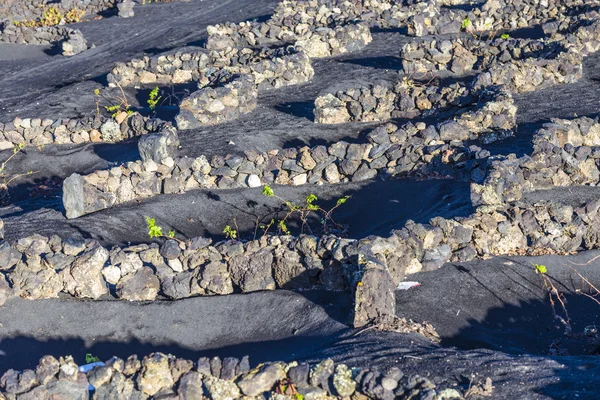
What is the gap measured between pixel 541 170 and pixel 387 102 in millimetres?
4948

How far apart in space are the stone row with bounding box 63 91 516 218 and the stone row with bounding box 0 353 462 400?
642 cm

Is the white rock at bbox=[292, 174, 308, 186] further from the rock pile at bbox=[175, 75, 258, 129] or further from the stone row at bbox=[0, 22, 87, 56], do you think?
the stone row at bbox=[0, 22, 87, 56]

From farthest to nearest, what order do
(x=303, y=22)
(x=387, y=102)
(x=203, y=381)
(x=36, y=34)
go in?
(x=36, y=34) → (x=303, y=22) → (x=387, y=102) → (x=203, y=381)

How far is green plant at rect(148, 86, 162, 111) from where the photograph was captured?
19.1m

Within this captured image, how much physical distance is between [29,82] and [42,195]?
8.05 meters

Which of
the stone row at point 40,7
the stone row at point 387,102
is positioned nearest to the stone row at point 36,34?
the stone row at point 40,7

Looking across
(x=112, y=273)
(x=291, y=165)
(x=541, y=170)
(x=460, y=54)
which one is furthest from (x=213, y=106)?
(x=112, y=273)

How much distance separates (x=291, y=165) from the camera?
46.8 feet

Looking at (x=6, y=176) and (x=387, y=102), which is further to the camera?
(x=387, y=102)

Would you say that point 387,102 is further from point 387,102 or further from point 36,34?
point 36,34

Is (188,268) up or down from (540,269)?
down

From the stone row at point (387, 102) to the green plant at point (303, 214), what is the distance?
3.39 metres

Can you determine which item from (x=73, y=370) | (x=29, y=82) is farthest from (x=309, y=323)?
(x=29, y=82)

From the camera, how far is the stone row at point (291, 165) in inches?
548
